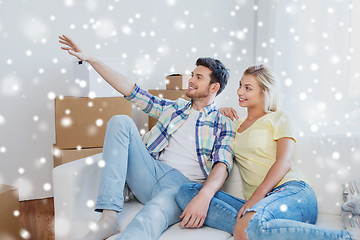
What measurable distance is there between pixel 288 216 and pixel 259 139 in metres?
0.37

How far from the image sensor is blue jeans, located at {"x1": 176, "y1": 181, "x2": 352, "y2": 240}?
1.02m

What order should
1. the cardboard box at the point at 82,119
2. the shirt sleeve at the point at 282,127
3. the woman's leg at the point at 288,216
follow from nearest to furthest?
1. the woman's leg at the point at 288,216
2. the shirt sleeve at the point at 282,127
3. the cardboard box at the point at 82,119

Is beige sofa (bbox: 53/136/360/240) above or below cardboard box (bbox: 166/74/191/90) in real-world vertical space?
below

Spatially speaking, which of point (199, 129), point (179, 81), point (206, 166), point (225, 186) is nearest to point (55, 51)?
point (179, 81)

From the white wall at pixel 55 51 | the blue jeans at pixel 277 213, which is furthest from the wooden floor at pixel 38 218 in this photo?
the blue jeans at pixel 277 213

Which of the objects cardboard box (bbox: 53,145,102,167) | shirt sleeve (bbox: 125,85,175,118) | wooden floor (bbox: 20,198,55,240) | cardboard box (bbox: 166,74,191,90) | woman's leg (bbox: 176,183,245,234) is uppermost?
cardboard box (bbox: 166,74,191,90)

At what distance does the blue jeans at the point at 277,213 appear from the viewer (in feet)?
3.33

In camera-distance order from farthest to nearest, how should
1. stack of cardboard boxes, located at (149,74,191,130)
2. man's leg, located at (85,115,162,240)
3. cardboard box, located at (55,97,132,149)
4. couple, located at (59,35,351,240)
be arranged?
stack of cardboard boxes, located at (149,74,191,130), cardboard box, located at (55,97,132,149), man's leg, located at (85,115,162,240), couple, located at (59,35,351,240)

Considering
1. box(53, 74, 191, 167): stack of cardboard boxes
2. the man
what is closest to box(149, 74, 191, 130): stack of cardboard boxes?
box(53, 74, 191, 167): stack of cardboard boxes

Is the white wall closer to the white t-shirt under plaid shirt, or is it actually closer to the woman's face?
the white t-shirt under plaid shirt

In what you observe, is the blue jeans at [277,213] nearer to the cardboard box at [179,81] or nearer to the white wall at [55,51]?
the cardboard box at [179,81]

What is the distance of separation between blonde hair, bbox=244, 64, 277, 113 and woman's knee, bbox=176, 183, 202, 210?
18.5 inches

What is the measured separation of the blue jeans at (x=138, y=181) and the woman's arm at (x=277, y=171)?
0.90ft

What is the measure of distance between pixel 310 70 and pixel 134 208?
1389mm
